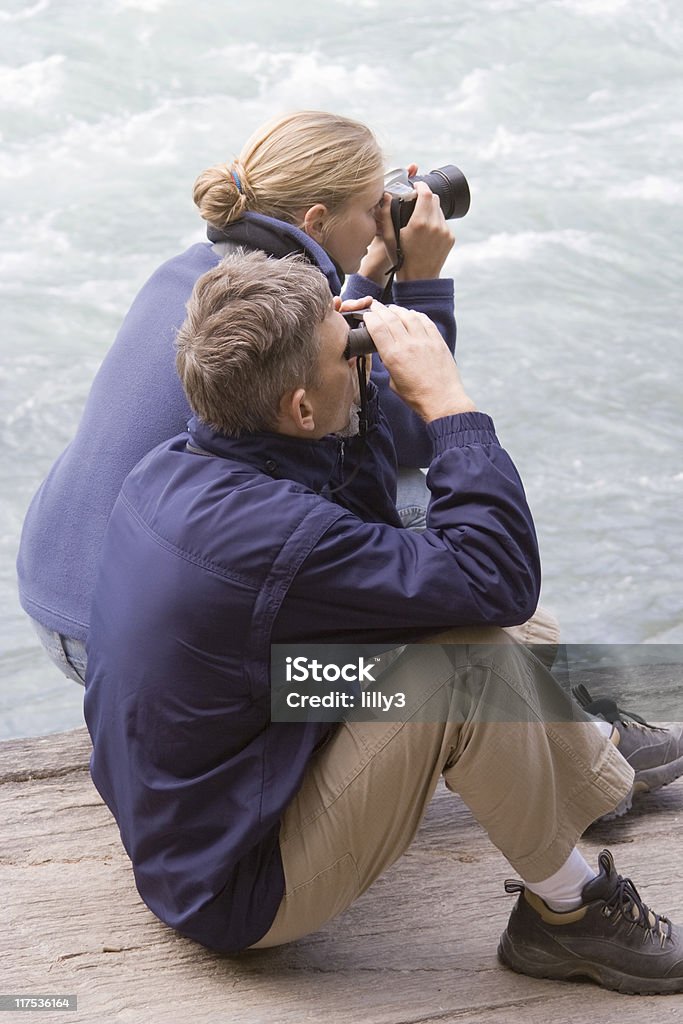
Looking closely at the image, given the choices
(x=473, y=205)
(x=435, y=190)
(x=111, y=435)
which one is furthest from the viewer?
(x=473, y=205)

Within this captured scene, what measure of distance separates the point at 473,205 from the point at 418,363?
496cm

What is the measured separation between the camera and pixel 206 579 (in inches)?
51.8

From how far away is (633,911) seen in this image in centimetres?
158

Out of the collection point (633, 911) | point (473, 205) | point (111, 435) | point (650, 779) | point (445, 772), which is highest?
point (111, 435)

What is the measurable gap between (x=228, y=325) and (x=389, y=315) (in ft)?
0.77

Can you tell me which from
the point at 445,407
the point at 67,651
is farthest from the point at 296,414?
the point at 67,651

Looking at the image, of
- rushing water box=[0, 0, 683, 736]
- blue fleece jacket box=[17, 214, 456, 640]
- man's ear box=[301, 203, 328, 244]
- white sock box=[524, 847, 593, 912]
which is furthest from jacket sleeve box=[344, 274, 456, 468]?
rushing water box=[0, 0, 683, 736]

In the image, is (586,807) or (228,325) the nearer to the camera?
(228,325)

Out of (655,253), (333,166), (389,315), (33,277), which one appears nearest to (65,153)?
(33,277)

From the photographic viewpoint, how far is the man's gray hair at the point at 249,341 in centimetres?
135

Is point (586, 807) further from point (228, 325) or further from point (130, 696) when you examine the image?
point (228, 325)

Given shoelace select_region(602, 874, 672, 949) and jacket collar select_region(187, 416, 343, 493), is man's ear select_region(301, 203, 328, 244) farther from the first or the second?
shoelace select_region(602, 874, 672, 949)

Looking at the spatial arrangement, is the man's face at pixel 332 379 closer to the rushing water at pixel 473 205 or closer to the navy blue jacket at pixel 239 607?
the navy blue jacket at pixel 239 607

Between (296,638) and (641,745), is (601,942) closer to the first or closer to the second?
(641,745)
